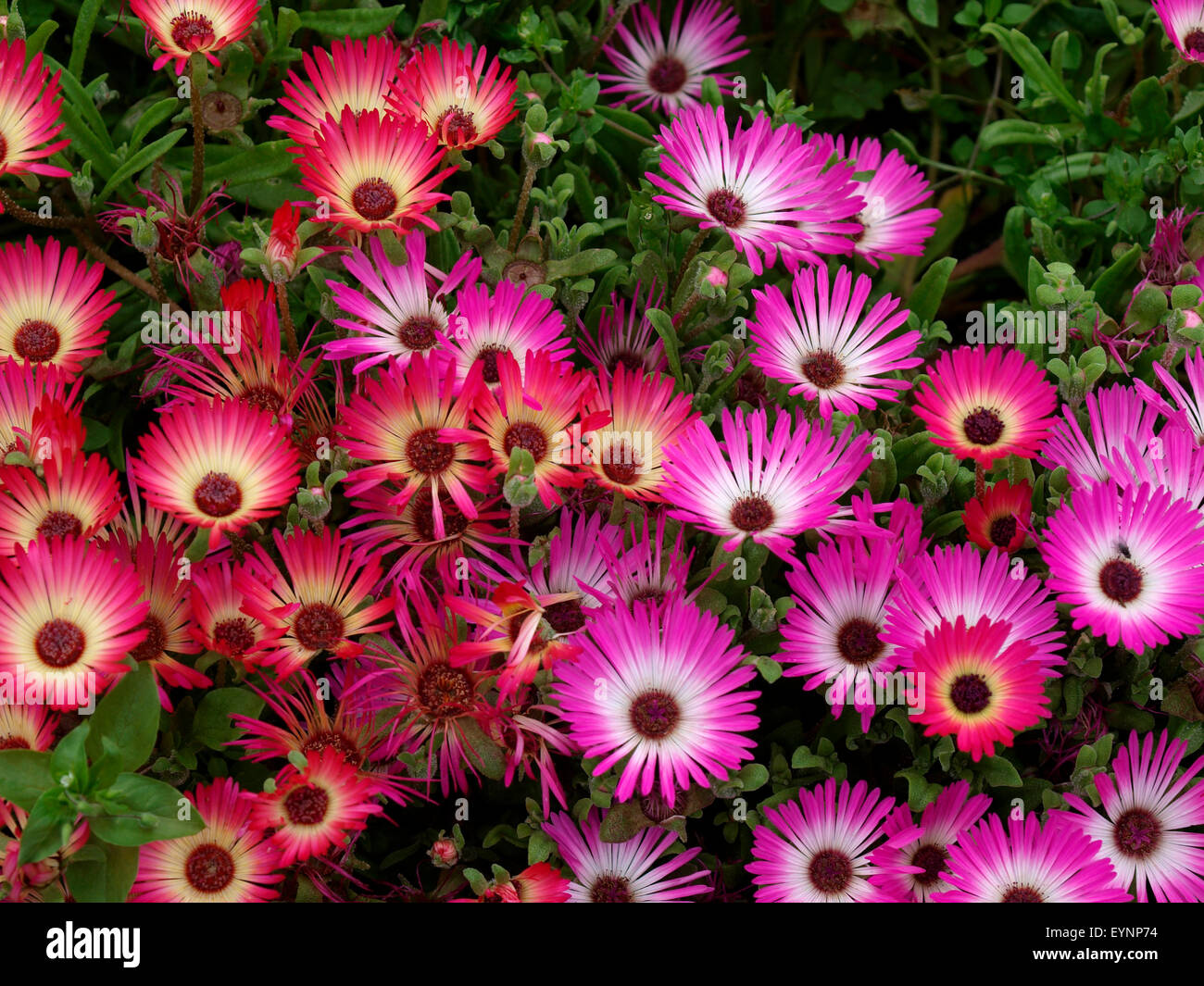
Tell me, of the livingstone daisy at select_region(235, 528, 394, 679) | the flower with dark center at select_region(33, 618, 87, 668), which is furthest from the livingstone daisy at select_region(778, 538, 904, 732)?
the flower with dark center at select_region(33, 618, 87, 668)

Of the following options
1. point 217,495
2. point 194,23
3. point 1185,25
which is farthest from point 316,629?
point 1185,25

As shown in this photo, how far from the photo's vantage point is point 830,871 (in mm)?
1047

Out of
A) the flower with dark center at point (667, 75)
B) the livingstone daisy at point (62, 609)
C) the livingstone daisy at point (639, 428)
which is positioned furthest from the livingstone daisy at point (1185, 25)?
the livingstone daisy at point (62, 609)

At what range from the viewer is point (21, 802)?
926mm

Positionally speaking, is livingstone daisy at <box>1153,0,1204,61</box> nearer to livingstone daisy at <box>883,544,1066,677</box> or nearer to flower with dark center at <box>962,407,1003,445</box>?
flower with dark center at <box>962,407,1003,445</box>

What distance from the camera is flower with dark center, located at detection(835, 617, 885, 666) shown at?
1.07 meters

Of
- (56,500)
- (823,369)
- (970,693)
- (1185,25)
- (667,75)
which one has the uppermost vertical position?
(667,75)

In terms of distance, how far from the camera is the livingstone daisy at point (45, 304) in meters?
1.12

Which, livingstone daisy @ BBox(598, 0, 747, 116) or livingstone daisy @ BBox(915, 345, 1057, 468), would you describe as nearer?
livingstone daisy @ BBox(915, 345, 1057, 468)

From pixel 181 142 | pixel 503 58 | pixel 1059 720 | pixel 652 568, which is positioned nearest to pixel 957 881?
pixel 1059 720

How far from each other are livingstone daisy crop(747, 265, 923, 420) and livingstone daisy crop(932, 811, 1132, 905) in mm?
383

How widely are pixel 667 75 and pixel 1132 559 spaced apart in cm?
85
